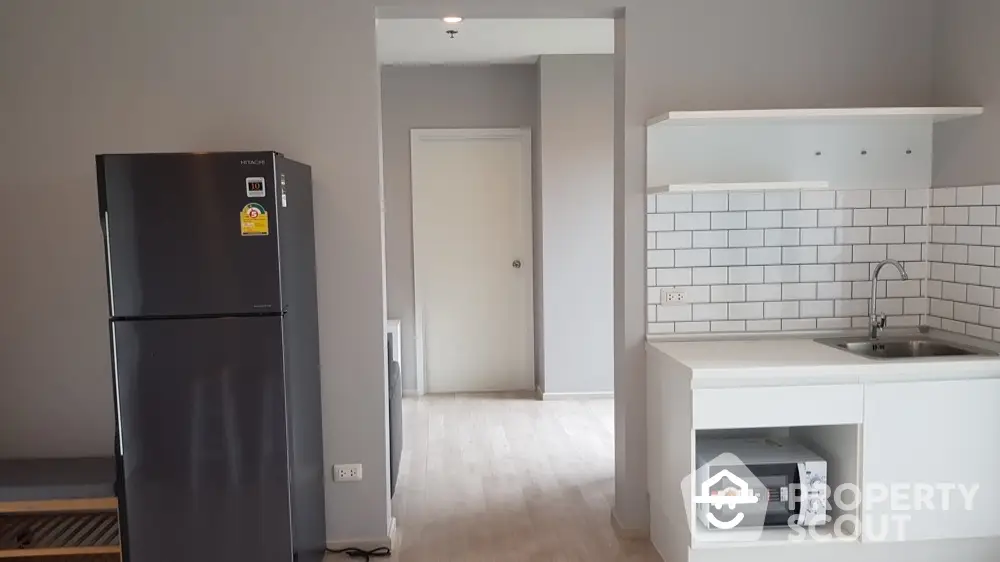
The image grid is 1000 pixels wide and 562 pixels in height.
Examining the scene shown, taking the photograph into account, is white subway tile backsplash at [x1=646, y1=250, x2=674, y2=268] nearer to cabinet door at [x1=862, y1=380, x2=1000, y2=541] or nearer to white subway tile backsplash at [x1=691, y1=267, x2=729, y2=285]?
white subway tile backsplash at [x1=691, y1=267, x2=729, y2=285]

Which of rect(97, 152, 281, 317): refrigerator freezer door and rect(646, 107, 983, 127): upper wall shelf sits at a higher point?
rect(646, 107, 983, 127): upper wall shelf

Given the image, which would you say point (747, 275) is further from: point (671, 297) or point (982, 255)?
point (982, 255)

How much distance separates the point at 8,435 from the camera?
3.24 metres

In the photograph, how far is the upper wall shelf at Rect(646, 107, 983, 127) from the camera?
9.71 ft

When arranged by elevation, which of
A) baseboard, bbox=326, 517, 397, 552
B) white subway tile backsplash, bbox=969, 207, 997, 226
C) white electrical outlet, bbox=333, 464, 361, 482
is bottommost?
baseboard, bbox=326, 517, 397, 552

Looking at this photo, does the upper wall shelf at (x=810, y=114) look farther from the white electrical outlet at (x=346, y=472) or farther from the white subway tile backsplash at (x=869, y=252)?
the white electrical outlet at (x=346, y=472)

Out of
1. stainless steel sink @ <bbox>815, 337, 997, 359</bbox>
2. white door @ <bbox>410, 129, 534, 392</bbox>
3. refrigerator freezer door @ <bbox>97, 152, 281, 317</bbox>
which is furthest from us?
white door @ <bbox>410, 129, 534, 392</bbox>

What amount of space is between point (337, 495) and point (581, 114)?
3.51m

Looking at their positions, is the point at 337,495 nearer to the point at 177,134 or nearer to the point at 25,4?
the point at 177,134

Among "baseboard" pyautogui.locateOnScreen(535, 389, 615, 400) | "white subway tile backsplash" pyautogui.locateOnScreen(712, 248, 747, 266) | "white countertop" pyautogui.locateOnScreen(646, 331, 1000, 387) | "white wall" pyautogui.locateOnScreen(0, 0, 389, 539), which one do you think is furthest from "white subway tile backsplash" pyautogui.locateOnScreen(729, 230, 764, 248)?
"baseboard" pyautogui.locateOnScreen(535, 389, 615, 400)

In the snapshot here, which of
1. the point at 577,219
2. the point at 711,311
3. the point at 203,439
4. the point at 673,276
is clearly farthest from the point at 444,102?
the point at 203,439

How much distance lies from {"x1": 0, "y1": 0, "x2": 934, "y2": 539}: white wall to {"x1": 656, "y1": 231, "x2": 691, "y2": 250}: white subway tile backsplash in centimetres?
8

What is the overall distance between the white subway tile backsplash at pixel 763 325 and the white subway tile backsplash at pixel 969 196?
893 mm

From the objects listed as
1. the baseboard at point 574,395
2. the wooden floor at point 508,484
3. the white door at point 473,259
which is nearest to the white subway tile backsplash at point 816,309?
the wooden floor at point 508,484
